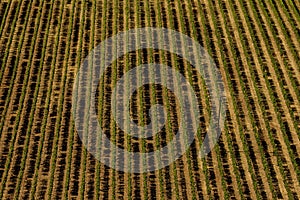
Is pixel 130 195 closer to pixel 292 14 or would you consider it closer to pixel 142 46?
pixel 142 46

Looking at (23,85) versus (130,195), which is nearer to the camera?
(130,195)

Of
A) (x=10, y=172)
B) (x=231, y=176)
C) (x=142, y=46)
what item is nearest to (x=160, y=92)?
(x=142, y=46)

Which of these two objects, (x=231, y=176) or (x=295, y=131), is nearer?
(x=231, y=176)

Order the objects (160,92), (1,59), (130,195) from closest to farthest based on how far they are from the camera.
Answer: (130,195) → (160,92) → (1,59)

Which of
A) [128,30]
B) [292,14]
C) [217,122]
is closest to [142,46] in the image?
[128,30]

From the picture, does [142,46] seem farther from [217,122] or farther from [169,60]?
[217,122]

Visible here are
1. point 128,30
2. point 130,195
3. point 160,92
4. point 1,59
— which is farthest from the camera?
point 128,30
